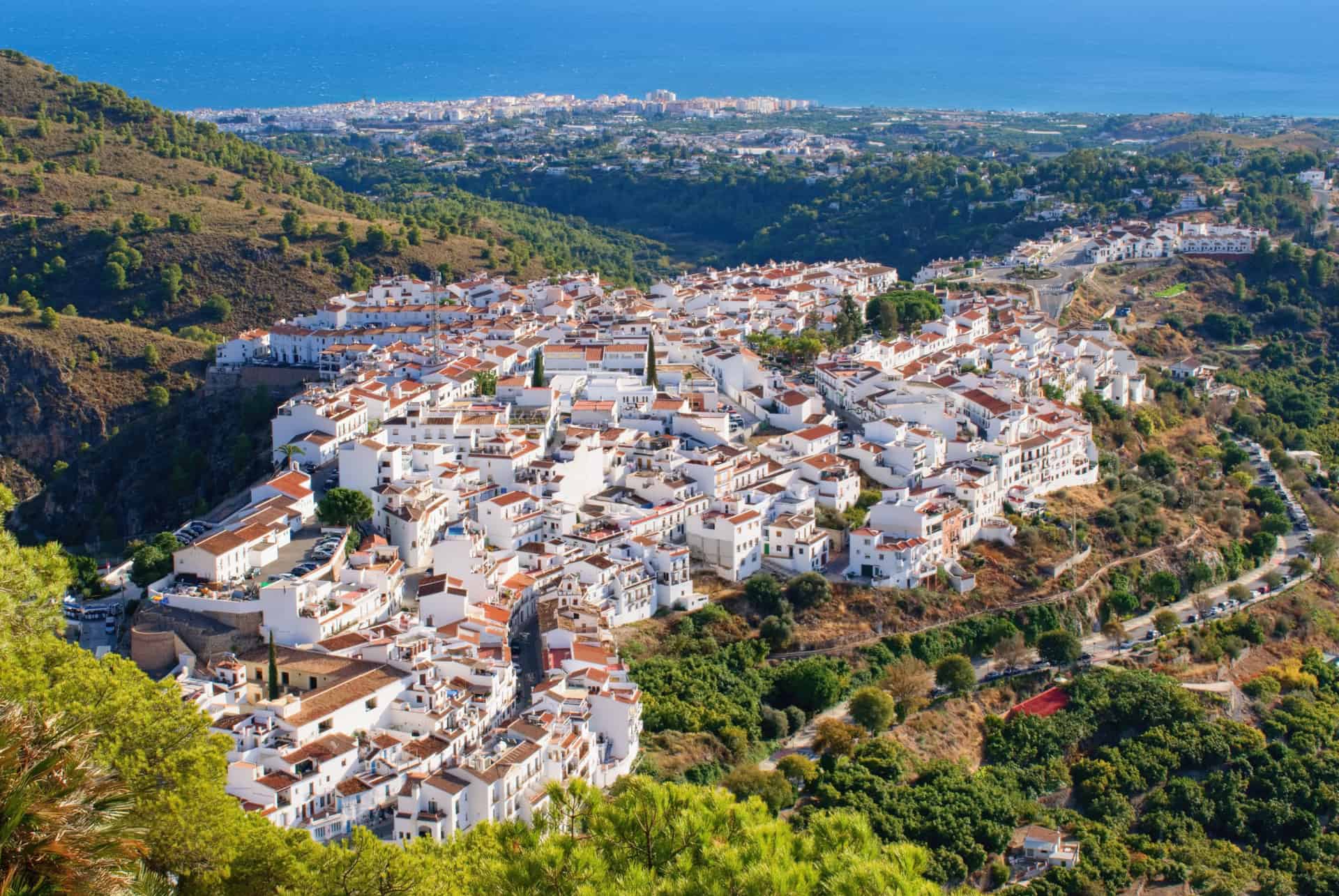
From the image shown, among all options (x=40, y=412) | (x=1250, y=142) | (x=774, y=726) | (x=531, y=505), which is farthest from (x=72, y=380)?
(x=1250, y=142)

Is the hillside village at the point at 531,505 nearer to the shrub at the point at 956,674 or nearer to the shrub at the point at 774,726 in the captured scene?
the shrub at the point at 956,674

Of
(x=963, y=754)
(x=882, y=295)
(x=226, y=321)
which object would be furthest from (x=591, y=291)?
(x=963, y=754)

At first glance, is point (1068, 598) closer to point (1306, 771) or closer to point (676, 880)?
point (1306, 771)

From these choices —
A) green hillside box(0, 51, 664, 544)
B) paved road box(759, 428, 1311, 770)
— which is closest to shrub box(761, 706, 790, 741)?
paved road box(759, 428, 1311, 770)

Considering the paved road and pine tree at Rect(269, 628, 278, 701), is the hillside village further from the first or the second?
the paved road

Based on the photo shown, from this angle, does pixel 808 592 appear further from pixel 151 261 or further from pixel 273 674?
pixel 151 261

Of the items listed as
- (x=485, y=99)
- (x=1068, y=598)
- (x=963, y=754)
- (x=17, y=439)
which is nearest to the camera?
(x=963, y=754)
